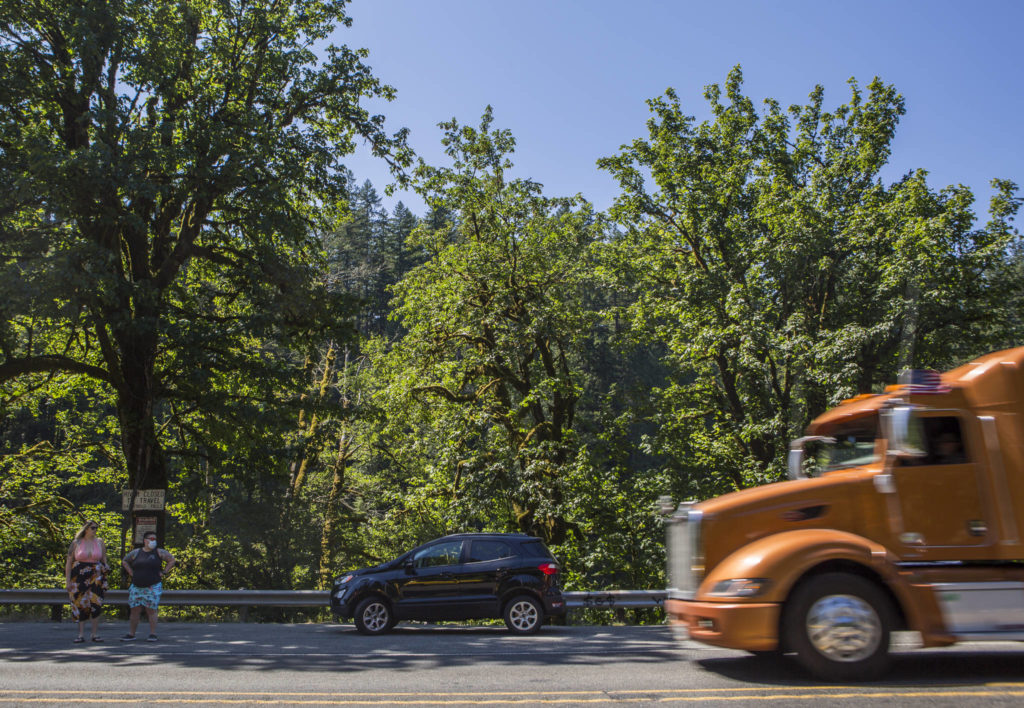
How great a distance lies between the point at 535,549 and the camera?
1349 cm

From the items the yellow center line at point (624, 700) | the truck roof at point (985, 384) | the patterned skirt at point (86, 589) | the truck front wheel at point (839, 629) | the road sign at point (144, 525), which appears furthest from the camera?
the road sign at point (144, 525)

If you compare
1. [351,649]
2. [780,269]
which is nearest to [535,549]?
[351,649]

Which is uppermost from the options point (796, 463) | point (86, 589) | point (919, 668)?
point (796, 463)

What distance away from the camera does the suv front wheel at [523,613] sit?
13.0 m

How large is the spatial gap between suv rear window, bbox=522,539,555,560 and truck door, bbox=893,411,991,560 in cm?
733

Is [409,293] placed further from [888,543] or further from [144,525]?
[888,543]

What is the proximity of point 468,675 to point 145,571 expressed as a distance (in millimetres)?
6341

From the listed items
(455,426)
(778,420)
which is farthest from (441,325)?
(778,420)

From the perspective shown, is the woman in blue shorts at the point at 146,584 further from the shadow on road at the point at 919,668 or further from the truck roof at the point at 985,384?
the truck roof at the point at 985,384

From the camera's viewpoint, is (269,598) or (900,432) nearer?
(900,432)

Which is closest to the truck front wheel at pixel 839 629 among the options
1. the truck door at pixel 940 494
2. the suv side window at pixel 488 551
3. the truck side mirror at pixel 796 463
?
the truck door at pixel 940 494

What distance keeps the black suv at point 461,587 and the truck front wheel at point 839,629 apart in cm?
680

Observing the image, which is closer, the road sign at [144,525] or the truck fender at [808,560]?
the truck fender at [808,560]

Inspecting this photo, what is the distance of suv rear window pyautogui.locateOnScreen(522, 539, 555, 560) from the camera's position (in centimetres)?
1339
